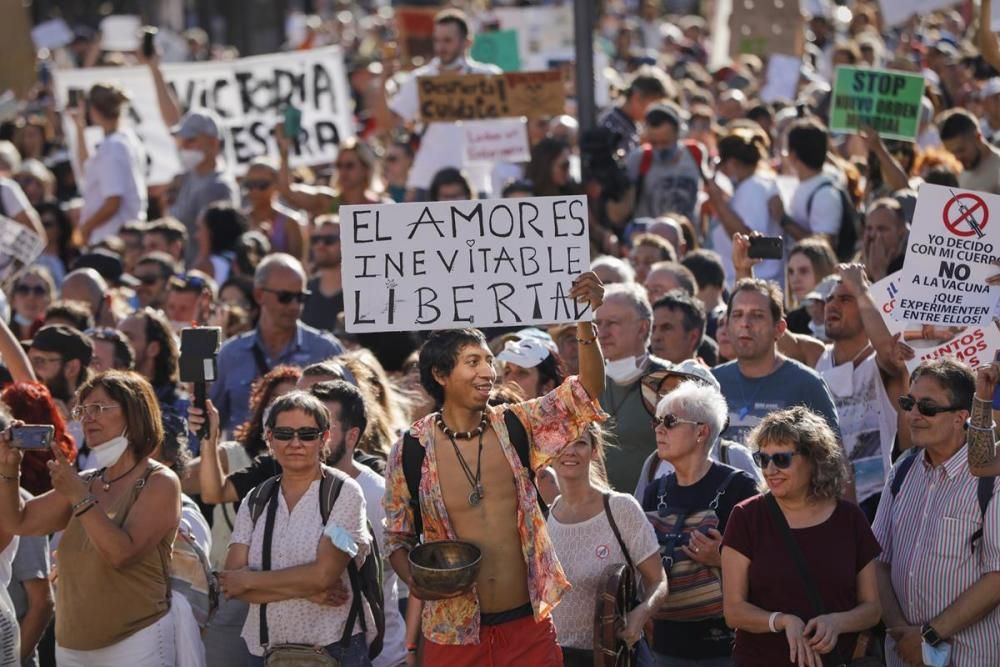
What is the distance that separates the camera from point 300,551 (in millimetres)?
6488

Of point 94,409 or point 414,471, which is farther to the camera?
point 94,409

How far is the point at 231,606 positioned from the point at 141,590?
586mm

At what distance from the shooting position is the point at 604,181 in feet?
39.6

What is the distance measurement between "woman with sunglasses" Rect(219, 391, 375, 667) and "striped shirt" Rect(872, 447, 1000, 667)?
1896mm

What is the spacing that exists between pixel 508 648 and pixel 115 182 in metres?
8.24

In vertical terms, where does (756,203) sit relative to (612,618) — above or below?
above

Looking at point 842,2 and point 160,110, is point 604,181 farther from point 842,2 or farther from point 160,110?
point 842,2

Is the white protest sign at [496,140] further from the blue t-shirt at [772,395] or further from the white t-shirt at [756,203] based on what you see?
the blue t-shirt at [772,395]

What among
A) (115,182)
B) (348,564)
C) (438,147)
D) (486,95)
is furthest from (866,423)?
(115,182)

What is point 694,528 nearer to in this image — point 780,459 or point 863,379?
point 780,459

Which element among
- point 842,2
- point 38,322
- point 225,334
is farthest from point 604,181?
point 842,2

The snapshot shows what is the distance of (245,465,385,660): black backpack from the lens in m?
6.54

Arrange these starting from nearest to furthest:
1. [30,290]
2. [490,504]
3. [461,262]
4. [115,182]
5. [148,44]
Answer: [490,504] → [461,262] → [30,290] → [115,182] → [148,44]

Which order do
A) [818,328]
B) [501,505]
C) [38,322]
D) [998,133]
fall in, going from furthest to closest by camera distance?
[998,133], [38,322], [818,328], [501,505]
